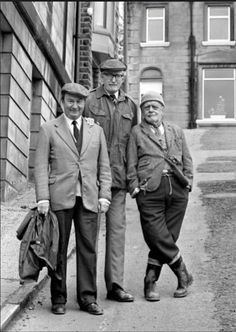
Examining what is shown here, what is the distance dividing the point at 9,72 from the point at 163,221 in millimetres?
5676

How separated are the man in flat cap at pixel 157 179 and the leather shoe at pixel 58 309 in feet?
2.59

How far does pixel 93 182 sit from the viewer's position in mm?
4688

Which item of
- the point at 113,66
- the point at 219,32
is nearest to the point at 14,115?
the point at 113,66

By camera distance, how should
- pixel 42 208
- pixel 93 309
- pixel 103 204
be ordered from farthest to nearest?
pixel 103 204
pixel 93 309
pixel 42 208

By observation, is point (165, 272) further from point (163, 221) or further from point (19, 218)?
point (19, 218)

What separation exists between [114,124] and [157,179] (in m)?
0.64

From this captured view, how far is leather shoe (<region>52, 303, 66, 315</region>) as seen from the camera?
→ 15.1 feet

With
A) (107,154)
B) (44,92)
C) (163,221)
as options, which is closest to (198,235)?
(163,221)

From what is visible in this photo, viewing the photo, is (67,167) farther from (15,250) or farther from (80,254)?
(15,250)

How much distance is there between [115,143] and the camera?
16.7 feet

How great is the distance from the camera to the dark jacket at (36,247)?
169 inches

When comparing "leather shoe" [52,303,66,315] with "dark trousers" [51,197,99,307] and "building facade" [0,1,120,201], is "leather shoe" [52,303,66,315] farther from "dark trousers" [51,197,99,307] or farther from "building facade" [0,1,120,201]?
"building facade" [0,1,120,201]

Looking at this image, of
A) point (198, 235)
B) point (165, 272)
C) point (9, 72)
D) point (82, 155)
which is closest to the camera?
point (82, 155)

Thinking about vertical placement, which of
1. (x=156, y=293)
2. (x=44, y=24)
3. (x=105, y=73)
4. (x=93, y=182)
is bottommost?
(x=156, y=293)
